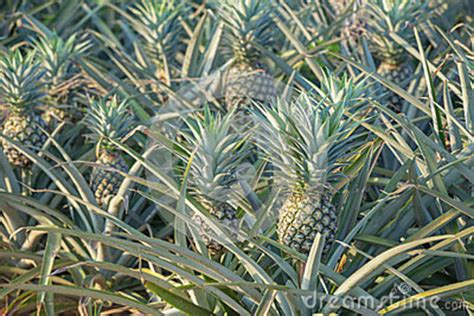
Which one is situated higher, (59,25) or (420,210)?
(59,25)

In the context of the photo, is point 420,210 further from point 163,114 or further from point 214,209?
point 163,114

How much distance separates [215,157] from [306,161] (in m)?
0.21

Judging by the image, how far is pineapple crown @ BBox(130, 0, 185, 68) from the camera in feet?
7.56

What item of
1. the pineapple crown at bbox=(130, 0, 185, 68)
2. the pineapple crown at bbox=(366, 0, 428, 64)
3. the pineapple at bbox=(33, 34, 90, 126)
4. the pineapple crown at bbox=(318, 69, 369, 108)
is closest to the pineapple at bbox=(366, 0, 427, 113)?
the pineapple crown at bbox=(366, 0, 428, 64)

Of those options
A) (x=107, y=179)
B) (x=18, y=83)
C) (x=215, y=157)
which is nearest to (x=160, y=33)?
(x=18, y=83)

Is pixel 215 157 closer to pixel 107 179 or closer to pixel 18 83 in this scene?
pixel 107 179

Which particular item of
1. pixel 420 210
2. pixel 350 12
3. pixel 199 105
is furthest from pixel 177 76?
pixel 420 210

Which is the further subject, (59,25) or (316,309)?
(59,25)

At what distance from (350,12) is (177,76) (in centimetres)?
65

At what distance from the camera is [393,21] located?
209cm

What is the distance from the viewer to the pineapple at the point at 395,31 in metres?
2.08

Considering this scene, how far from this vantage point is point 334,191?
4.79ft

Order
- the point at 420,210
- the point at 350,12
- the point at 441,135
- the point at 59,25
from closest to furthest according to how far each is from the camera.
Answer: the point at 420,210 < the point at 441,135 < the point at 350,12 < the point at 59,25

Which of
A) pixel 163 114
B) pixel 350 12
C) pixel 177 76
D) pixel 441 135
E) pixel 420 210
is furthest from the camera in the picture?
pixel 177 76
